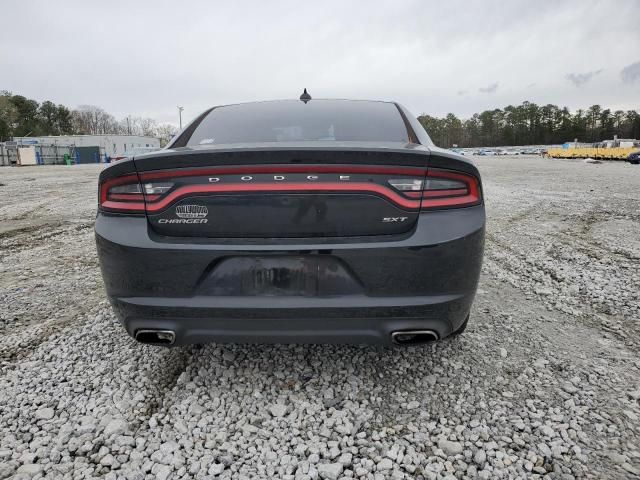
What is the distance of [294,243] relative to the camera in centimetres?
184

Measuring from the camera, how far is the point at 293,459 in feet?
5.80

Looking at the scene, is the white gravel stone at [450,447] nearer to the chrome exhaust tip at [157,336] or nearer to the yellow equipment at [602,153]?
the chrome exhaust tip at [157,336]

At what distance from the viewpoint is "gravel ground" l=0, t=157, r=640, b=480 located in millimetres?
1739

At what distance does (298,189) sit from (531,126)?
135 metres

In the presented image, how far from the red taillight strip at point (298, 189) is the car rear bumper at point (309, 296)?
14cm

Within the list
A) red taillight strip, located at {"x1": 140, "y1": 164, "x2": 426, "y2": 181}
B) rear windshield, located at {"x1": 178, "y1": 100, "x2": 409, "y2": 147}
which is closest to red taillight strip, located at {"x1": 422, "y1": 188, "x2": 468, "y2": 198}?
red taillight strip, located at {"x1": 140, "y1": 164, "x2": 426, "y2": 181}

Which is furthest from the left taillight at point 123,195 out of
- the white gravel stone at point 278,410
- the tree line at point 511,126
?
the tree line at point 511,126

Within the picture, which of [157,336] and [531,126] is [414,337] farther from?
[531,126]

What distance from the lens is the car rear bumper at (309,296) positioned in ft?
6.07

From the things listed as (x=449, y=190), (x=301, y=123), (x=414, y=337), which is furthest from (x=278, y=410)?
(x=301, y=123)

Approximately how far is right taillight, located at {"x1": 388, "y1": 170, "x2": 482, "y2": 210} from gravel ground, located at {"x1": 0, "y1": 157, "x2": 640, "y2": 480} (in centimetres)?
100

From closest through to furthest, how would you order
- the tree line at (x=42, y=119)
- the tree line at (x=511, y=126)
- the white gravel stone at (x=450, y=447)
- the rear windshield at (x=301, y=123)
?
the white gravel stone at (x=450, y=447) → the rear windshield at (x=301, y=123) → the tree line at (x=42, y=119) → the tree line at (x=511, y=126)

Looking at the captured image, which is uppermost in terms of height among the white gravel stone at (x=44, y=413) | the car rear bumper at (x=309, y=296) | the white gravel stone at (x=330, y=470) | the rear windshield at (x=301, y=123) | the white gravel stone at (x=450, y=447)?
the rear windshield at (x=301, y=123)

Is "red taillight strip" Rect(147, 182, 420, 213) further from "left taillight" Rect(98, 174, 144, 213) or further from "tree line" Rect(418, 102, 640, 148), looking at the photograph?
"tree line" Rect(418, 102, 640, 148)
